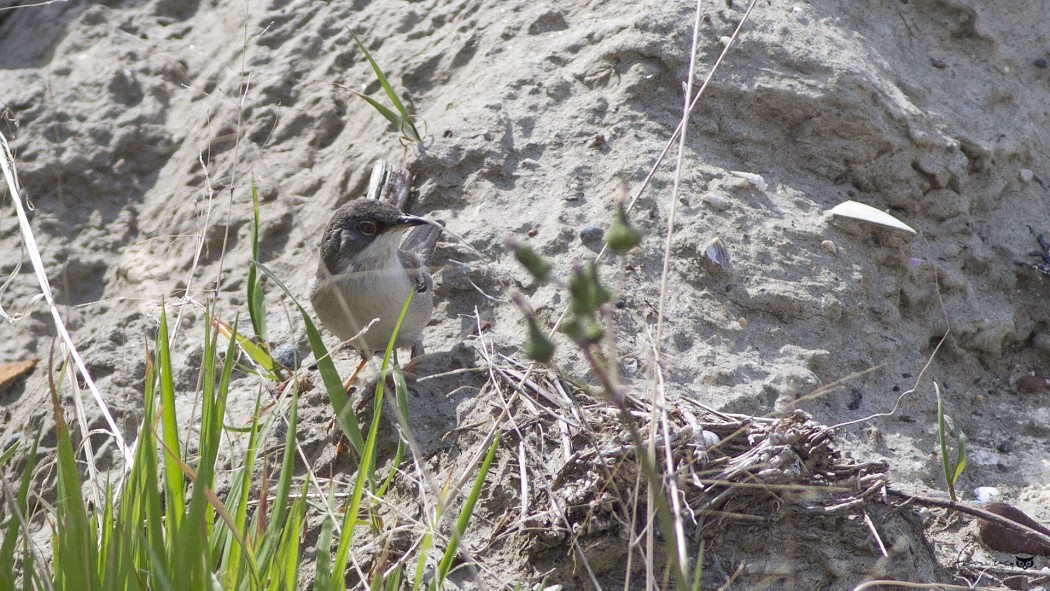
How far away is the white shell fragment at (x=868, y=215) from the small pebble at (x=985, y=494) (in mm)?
1314

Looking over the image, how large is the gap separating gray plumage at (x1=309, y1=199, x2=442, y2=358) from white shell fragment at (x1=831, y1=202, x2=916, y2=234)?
2.08 metres

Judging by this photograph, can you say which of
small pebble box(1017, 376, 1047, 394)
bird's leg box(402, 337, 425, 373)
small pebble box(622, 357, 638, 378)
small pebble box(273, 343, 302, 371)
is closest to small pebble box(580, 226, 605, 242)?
small pebble box(622, 357, 638, 378)

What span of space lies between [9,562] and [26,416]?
7.79ft

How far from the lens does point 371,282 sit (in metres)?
4.68

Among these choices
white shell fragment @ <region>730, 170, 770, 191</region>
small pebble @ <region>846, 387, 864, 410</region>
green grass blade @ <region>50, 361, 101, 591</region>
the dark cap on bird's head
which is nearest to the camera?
green grass blade @ <region>50, 361, 101, 591</region>

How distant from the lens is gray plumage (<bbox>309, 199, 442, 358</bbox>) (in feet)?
15.0

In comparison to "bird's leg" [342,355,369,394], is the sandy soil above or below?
above

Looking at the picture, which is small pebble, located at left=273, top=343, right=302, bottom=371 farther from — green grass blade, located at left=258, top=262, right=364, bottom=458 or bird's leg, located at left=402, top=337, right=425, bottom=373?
green grass blade, located at left=258, top=262, right=364, bottom=458

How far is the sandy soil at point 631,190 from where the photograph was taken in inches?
173

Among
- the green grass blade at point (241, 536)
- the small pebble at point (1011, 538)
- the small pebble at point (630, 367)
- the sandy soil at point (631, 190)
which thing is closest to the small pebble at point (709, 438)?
the sandy soil at point (631, 190)

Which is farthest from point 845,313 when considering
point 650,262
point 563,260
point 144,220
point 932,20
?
point 144,220

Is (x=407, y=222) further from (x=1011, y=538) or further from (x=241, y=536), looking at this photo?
(x=1011, y=538)

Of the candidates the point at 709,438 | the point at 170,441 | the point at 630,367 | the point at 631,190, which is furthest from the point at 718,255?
the point at 170,441

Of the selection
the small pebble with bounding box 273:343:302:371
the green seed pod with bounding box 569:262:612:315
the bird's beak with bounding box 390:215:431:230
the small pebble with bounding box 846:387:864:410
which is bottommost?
the small pebble with bounding box 846:387:864:410
